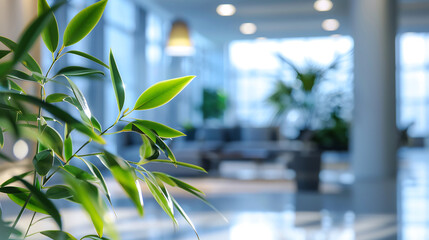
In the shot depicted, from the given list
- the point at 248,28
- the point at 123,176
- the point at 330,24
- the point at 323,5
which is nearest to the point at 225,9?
the point at 323,5

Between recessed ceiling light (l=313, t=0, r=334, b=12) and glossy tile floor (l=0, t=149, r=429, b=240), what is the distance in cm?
416

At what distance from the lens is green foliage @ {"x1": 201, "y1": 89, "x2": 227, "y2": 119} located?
45.8ft

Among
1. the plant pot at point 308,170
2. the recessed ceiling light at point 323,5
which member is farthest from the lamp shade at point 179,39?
the recessed ceiling light at point 323,5

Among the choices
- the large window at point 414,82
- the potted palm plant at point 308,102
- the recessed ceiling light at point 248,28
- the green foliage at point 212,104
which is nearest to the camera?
the potted palm plant at point 308,102

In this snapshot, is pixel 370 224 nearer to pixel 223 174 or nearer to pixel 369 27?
pixel 369 27

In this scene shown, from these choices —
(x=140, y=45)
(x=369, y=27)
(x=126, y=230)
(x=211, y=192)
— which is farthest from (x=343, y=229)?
(x=140, y=45)

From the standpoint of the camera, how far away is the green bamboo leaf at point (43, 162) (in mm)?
824

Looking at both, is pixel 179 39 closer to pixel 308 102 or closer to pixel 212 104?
pixel 308 102

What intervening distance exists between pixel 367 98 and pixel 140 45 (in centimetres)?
480

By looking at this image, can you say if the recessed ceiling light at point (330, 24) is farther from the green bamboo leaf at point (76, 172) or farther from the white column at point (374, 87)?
the green bamboo leaf at point (76, 172)

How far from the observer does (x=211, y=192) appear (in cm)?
634

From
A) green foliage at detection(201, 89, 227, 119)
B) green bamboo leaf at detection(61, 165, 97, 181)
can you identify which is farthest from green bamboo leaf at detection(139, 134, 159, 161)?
green foliage at detection(201, 89, 227, 119)

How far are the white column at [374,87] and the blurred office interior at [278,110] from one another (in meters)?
0.01

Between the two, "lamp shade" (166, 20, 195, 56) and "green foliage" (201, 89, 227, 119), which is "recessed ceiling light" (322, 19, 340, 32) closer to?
"green foliage" (201, 89, 227, 119)
